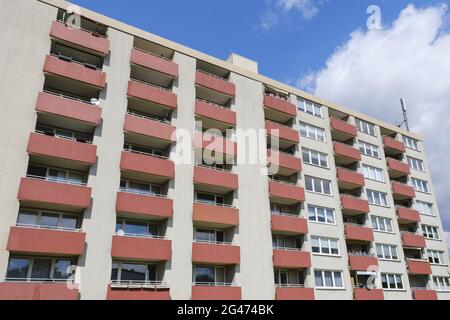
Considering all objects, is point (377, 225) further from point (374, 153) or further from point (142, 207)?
point (142, 207)

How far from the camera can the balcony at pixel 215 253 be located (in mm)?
26375

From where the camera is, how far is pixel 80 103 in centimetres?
2564

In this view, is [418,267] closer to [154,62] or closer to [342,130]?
[342,130]

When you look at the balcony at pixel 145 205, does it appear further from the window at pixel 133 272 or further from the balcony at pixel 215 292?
the balcony at pixel 215 292

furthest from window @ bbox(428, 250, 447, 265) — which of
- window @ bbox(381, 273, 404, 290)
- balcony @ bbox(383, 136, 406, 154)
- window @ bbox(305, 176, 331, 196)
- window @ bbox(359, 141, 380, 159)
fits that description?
window @ bbox(305, 176, 331, 196)

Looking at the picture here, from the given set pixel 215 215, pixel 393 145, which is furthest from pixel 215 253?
pixel 393 145

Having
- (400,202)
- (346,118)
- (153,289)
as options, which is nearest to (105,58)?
(153,289)

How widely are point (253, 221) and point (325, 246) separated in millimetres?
7712

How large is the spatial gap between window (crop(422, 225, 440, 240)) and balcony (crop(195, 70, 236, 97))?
91.6ft

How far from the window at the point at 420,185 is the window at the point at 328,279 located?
20169 millimetres

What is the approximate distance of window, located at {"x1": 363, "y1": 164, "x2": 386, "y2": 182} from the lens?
137 feet

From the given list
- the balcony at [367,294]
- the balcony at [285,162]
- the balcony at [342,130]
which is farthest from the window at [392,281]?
the balcony at [342,130]

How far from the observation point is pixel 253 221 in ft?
98.7

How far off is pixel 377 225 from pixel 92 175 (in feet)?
92.3
